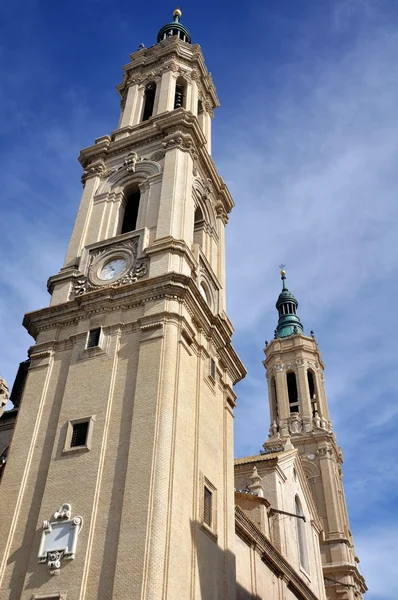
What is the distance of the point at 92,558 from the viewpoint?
15242 mm

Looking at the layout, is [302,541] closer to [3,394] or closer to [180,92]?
[3,394]

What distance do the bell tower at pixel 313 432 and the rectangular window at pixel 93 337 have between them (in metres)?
25.0

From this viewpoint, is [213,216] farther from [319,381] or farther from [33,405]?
[319,381]

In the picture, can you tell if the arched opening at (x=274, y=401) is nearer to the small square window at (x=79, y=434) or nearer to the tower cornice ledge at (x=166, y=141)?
the tower cornice ledge at (x=166, y=141)

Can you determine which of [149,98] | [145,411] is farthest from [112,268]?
[149,98]

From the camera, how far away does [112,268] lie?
890 inches

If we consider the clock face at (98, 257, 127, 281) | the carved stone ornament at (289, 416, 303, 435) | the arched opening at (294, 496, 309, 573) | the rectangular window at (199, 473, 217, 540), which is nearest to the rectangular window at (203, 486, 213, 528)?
the rectangular window at (199, 473, 217, 540)

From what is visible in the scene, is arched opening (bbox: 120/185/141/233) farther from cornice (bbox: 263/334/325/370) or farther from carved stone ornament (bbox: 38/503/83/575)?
cornice (bbox: 263/334/325/370)

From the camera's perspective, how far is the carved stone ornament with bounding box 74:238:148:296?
71.1ft

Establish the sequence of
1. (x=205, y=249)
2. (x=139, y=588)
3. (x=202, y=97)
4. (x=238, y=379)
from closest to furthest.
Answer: (x=139, y=588) < (x=238, y=379) < (x=205, y=249) < (x=202, y=97)

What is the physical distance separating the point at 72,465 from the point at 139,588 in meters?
4.18

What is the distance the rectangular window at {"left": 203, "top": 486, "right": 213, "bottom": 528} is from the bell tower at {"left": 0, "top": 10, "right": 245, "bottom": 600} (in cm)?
6

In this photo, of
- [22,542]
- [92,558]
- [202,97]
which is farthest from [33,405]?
[202,97]

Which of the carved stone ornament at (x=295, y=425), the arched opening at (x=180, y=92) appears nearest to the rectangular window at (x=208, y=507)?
the arched opening at (x=180, y=92)
